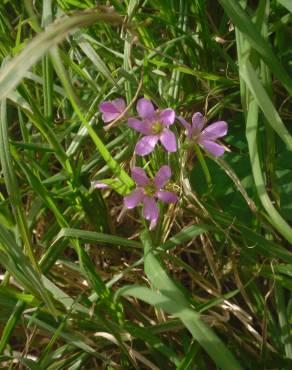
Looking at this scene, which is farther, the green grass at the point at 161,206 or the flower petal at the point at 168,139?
the green grass at the point at 161,206

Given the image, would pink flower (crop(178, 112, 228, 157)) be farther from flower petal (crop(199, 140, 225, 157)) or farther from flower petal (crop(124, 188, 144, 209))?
flower petal (crop(124, 188, 144, 209))

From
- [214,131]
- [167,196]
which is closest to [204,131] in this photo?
[214,131]

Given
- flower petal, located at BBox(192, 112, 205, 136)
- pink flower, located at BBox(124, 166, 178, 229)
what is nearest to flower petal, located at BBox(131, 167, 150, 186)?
pink flower, located at BBox(124, 166, 178, 229)

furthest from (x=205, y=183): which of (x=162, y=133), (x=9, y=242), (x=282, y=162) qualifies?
(x=9, y=242)

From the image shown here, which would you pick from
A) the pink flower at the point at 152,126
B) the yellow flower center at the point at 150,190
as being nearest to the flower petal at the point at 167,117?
the pink flower at the point at 152,126

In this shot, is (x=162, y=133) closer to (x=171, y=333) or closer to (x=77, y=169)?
(x=77, y=169)

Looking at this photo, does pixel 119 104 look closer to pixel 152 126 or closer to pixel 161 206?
pixel 152 126

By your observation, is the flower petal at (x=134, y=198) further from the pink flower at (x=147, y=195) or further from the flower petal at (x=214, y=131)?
the flower petal at (x=214, y=131)
